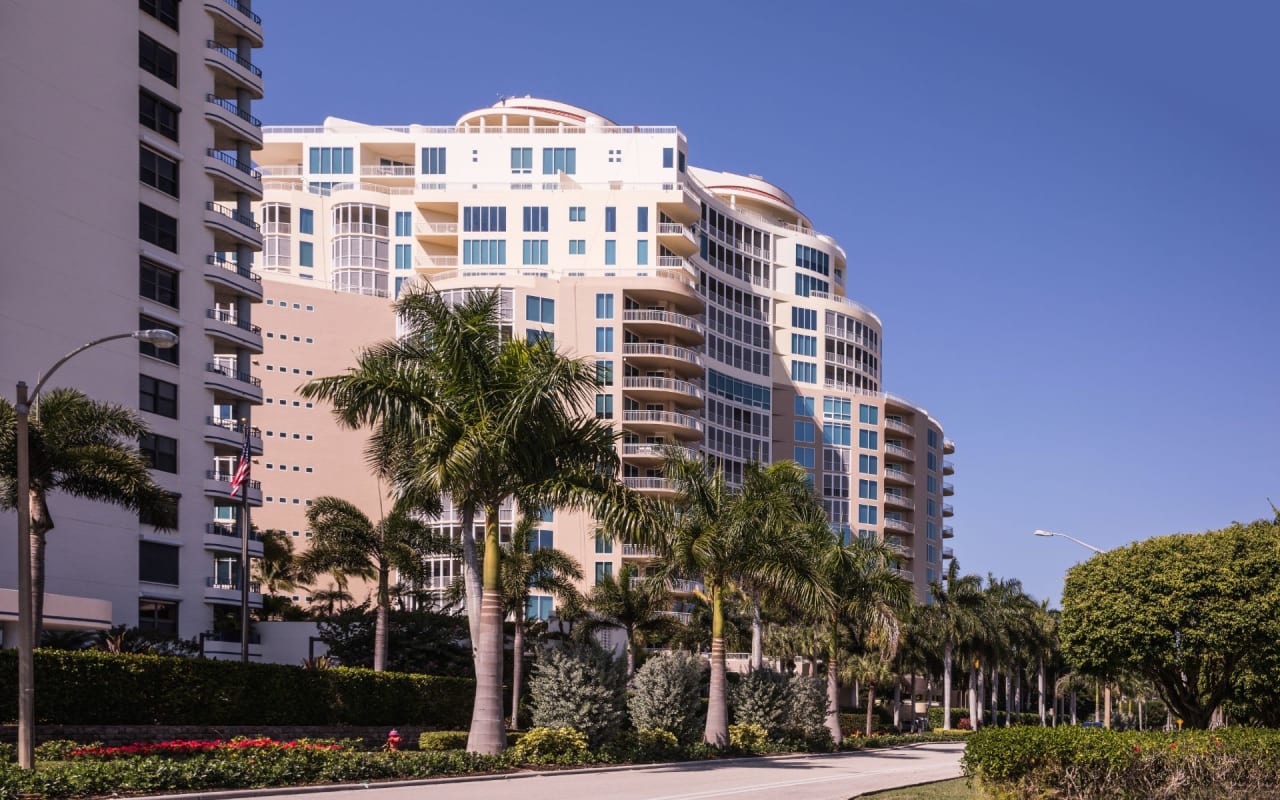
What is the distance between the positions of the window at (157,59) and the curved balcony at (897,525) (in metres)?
81.8

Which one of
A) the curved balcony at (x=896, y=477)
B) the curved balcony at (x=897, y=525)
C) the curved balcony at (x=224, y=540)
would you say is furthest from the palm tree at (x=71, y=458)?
the curved balcony at (x=896, y=477)

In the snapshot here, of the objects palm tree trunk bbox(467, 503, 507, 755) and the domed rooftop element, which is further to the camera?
the domed rooftop element

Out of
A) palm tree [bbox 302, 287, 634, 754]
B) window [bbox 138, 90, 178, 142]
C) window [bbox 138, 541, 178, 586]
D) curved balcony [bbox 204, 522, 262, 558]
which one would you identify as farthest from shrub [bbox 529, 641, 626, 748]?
window [bbox 138, 90, 178, 142]

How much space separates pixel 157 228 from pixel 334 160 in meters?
50.2

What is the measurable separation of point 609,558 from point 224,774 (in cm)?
6750

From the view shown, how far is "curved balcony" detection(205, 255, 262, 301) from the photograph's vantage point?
67000 mm

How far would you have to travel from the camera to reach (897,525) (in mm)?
129250

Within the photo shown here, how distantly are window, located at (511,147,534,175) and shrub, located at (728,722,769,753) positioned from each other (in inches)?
2610

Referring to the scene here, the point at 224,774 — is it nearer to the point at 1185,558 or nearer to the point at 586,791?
the point at 586,791

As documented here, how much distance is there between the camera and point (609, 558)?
9425 cm

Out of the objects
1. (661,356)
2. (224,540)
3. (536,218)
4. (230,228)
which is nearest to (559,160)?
(536,218)

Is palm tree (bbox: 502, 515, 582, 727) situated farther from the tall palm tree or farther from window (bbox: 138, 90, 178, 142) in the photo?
window (bbox: 138, 90, 178, 142)

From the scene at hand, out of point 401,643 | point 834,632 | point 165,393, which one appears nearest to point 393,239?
point 165,393

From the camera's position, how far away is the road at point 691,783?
28.2 metres
